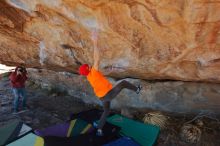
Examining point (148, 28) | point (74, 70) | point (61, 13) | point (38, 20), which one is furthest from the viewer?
point (74, 70)

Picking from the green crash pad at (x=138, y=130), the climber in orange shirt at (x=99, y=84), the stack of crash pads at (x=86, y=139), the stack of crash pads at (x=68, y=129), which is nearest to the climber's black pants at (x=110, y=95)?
the climber in orange shirt at (x=99, y=84)

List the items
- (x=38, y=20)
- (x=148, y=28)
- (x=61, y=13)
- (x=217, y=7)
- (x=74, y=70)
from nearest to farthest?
(x=217, y=7) < (x=148, y=28) < (x=61, y=13) < (x=38, y=20) < (x=74, y=70)

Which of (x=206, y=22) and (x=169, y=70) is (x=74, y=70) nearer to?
(x=169, y=70)

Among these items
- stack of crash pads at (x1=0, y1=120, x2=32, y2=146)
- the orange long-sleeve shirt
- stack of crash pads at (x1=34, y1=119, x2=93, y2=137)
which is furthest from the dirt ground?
the orange long-sleeve shirt

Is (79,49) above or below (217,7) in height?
below

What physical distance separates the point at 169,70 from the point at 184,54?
22.9 inches

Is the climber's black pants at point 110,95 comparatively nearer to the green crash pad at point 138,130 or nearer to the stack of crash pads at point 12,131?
the green crash pad at point 138,130

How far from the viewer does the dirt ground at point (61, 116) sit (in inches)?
234

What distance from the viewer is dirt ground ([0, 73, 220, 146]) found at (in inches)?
234

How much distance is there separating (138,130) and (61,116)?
1778 mm

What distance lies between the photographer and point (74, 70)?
763cm

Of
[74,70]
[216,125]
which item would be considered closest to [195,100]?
[216,125]

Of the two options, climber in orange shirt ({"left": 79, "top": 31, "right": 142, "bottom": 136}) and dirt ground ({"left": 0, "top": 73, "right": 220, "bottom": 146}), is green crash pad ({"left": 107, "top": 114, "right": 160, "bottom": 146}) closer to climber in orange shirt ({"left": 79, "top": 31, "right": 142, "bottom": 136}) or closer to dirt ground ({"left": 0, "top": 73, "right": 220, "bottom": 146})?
dirt ground ({"left": 0, "top": 73, "right": 220, "bottom": 146})

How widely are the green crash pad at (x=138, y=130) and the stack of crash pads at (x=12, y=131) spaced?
4.97 feet
